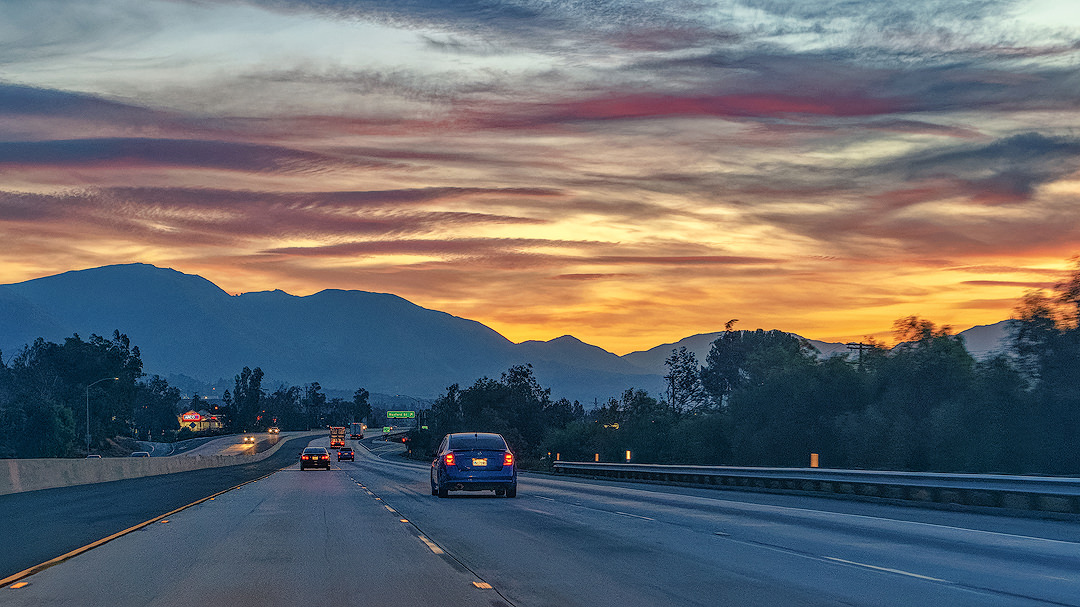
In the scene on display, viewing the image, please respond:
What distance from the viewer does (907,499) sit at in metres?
28.6

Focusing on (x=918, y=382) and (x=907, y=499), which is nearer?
(x=907, y=499)

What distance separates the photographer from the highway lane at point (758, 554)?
1165cm

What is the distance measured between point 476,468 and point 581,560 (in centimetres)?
1643

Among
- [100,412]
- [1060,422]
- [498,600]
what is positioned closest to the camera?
[498,600]

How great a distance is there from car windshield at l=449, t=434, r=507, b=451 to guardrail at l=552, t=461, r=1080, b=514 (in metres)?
8.99

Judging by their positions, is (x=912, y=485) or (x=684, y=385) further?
(x=684, y=385)

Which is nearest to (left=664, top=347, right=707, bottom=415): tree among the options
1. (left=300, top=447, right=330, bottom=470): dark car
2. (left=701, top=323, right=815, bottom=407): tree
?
(left=701, top=323, right=815, bottom=407): tree

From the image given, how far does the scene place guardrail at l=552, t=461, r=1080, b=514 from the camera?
22812mm

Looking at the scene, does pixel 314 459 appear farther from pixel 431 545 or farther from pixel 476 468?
pixel 431 545

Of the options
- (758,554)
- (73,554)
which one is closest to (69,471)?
(73,554)

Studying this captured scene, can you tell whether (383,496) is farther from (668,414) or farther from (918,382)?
(668,414)

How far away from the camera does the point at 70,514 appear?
25.5 metres

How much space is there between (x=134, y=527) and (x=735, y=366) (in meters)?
175

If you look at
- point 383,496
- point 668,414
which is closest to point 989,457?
point 383,496
